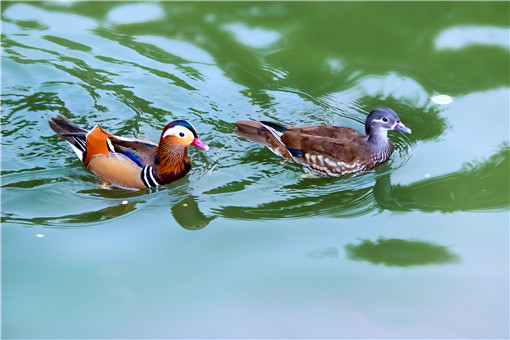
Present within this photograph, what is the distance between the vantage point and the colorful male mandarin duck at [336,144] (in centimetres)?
526

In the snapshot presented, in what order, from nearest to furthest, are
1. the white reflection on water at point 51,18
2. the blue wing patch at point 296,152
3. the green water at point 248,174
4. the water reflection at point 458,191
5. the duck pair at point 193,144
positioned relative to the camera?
the green water at point 248,174
the water reflection at point 458,191
the duck pair at point 193,144
the blue wing patch at point 296,152
the white reflection on water at point 51,18

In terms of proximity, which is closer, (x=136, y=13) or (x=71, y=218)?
(x=71, y=218)

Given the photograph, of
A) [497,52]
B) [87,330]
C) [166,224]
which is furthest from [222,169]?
[497,52]

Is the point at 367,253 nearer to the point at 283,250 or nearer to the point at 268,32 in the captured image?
the point at 283,250

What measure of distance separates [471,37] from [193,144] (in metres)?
3.19

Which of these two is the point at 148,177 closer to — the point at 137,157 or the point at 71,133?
the point at 137,157

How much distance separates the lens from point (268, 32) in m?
6.71

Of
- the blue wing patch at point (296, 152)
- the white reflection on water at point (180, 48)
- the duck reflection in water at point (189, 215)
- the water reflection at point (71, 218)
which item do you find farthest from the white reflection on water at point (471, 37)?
the water reflection at point (71, 218)

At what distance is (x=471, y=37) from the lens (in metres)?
6.47

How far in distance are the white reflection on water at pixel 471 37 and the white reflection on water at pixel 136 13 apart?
297 centimetres

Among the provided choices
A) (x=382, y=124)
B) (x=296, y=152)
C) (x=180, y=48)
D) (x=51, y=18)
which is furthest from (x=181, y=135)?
(x=51, y=18)

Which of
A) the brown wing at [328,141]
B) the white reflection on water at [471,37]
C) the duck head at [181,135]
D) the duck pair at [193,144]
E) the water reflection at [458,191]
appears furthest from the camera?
the white reflection on water at [471,37]

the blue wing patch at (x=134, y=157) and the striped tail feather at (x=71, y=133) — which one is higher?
the striped tail feather at (x=71, y=133)

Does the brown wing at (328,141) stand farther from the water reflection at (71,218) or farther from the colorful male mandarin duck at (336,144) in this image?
the water reflection at (71,218)
